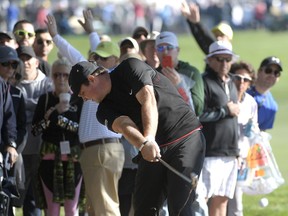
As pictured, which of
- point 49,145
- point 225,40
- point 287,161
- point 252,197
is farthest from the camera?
point 287,161

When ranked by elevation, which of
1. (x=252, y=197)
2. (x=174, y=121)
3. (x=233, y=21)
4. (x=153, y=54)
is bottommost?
(x=252, y=197)

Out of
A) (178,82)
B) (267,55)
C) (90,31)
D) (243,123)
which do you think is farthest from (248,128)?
(267,55)

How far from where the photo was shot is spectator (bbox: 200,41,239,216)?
39.2ft

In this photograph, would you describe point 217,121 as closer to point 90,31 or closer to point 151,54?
point 151,54

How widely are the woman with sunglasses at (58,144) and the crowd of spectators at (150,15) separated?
169 feet

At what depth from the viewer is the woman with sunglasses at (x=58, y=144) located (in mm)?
12000

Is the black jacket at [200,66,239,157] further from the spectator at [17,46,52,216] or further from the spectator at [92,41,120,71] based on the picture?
the spectator at [17,46,52,216]

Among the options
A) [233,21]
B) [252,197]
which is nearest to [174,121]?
[252,197]

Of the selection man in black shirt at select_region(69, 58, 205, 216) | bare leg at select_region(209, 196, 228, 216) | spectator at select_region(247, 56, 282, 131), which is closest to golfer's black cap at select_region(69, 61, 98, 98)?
man in black shirt at select_region(69, 58, 205, 216)

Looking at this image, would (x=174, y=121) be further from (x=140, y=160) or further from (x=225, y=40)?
(x=225, y=40)

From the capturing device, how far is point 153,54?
491 inches

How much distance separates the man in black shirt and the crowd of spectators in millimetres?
54182

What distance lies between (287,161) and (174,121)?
10192 millimetres

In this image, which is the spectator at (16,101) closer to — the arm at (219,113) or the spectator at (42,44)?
the arm at (219,113)
